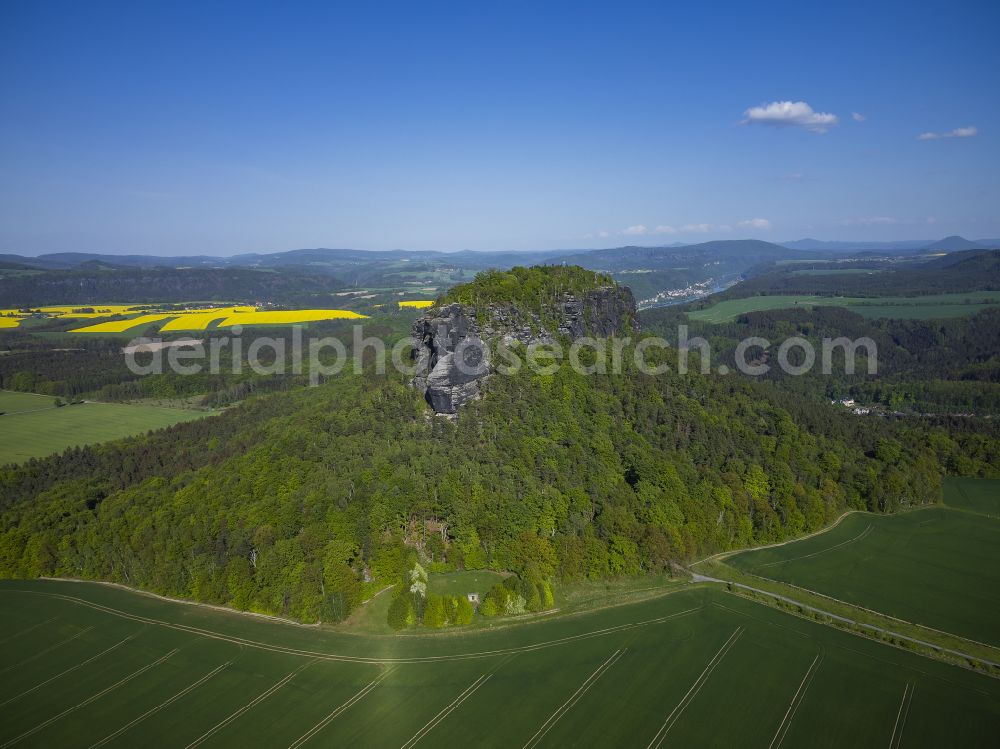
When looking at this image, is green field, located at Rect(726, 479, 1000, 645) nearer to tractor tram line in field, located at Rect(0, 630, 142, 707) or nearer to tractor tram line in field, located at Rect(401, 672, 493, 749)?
tractor tram line in field, located at Rect(401, 672, 493, 749)

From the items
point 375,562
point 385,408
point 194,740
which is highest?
point 385,408

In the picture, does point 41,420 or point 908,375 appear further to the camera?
point 908,375

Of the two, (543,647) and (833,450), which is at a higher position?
(833,450)

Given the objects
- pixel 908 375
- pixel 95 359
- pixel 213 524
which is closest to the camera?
pixel 213 524

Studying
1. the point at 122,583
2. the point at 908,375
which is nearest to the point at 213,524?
the point at 122,583

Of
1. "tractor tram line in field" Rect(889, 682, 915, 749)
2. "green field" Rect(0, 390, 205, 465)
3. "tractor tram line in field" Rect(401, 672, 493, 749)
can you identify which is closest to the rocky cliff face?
"tractor tram line in field" Rect(401, 672, 493, 749)

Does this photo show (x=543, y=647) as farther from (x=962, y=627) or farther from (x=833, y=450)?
(x=833, y=450)

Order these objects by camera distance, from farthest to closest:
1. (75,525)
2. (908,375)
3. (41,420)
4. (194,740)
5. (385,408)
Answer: (908,375) → (41,420) → (385,408) → (75,525) → (194,740)
